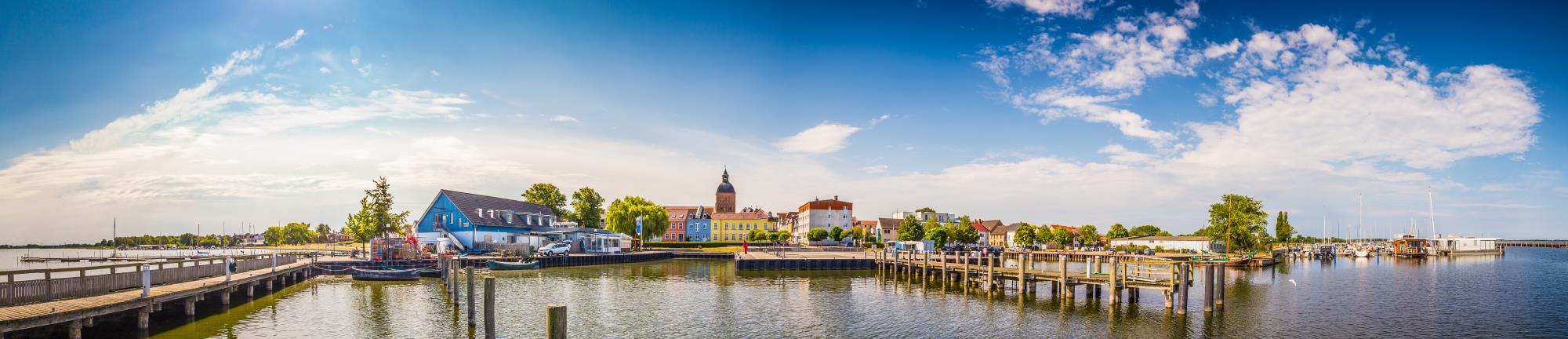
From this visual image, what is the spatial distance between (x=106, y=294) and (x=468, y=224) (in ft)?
167

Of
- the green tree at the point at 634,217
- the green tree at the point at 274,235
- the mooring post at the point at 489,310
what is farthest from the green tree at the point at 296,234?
the mooring post at the point at 489,310

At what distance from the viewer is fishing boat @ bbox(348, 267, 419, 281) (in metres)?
50.6

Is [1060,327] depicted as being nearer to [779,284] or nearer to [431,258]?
[779,284]

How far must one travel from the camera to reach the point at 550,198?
109m

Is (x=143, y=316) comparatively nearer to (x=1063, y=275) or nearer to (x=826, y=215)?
(x=1063, y=275)

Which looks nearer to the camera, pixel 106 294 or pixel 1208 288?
pixel 106 294

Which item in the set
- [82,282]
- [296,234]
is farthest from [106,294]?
[296,234]

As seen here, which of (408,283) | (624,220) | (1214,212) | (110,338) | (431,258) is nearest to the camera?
(110,338)

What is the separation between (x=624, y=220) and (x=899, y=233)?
1447 inches

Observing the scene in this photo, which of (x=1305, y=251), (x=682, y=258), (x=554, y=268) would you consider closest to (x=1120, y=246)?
(x=1305, y=251)

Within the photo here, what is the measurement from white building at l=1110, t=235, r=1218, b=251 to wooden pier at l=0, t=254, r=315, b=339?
99.4 meters

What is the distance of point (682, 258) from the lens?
89.5 meters

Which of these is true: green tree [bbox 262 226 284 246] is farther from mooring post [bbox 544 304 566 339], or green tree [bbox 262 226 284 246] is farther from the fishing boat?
mooring post [bbox 544 304 566 339]

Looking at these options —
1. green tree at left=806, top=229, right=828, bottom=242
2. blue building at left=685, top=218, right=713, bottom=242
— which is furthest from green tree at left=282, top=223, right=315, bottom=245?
green tree at left=806, top=229, right=828, bottom=242
